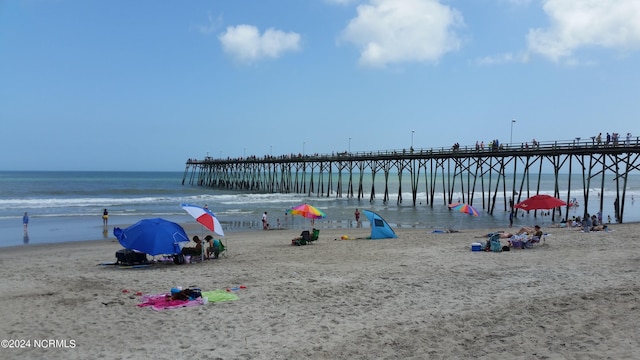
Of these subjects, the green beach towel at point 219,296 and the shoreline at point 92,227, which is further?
the shoreline at point 92,227

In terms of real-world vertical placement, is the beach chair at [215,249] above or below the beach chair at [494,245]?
below

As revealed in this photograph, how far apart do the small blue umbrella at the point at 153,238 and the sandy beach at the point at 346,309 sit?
0.56m

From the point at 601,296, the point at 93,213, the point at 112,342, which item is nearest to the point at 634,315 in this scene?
the point at 601,296

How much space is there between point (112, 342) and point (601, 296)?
723 centimetres

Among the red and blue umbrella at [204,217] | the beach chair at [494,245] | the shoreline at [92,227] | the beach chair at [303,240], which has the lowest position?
the shoreline at [92,227]

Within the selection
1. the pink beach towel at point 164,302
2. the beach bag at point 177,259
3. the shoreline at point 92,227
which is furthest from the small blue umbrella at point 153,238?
the shoreline at point 92,227

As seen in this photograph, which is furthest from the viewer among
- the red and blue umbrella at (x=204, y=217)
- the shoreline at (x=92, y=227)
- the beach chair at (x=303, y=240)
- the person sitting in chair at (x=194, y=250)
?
the shoreline at (x=92, y=227)

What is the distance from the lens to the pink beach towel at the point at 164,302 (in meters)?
7.75

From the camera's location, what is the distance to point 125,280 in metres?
9.88

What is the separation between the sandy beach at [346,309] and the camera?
5.87 metres

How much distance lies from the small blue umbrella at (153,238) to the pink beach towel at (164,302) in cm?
278

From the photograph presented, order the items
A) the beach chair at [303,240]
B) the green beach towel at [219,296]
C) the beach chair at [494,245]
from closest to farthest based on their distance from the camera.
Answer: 1. the green beach towel at [219,296]
2. the beach chair at [494,245]
3. the beach chair at [303,240]

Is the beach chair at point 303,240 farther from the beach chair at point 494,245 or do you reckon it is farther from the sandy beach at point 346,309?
the beach chair at point 494,245

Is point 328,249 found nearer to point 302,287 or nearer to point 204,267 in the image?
point 204,267
